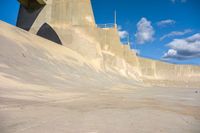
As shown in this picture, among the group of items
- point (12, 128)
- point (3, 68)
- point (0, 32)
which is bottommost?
point (12, 128)

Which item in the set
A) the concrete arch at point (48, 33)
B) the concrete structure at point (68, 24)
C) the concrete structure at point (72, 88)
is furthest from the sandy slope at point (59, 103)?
the concrete arch at point (48, 33)

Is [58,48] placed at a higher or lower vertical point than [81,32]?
lower

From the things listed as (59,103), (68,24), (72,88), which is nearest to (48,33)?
(68,24)

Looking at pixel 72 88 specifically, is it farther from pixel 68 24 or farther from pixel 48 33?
pixel 48 33

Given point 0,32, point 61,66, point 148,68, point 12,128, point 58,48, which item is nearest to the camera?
point 12,128

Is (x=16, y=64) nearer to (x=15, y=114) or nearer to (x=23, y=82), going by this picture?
(x=23, y=82)

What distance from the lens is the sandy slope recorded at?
348 centimetres

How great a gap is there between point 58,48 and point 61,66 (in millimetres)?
3917

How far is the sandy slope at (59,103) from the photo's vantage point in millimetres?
3479

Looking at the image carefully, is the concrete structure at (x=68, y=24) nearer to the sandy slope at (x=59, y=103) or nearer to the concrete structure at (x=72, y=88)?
the concrete structure at (x=72, y=88)

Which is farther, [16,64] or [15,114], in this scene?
[16,64]

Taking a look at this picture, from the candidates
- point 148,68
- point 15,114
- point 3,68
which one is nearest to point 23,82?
point 3,68

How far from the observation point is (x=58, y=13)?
84.4 ft

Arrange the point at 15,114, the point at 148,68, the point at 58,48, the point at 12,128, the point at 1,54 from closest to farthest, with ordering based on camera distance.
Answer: the point at 12,128 < the point at 15,114 < the point at 1,54 < the point at 58,48 < the point at 148,68
